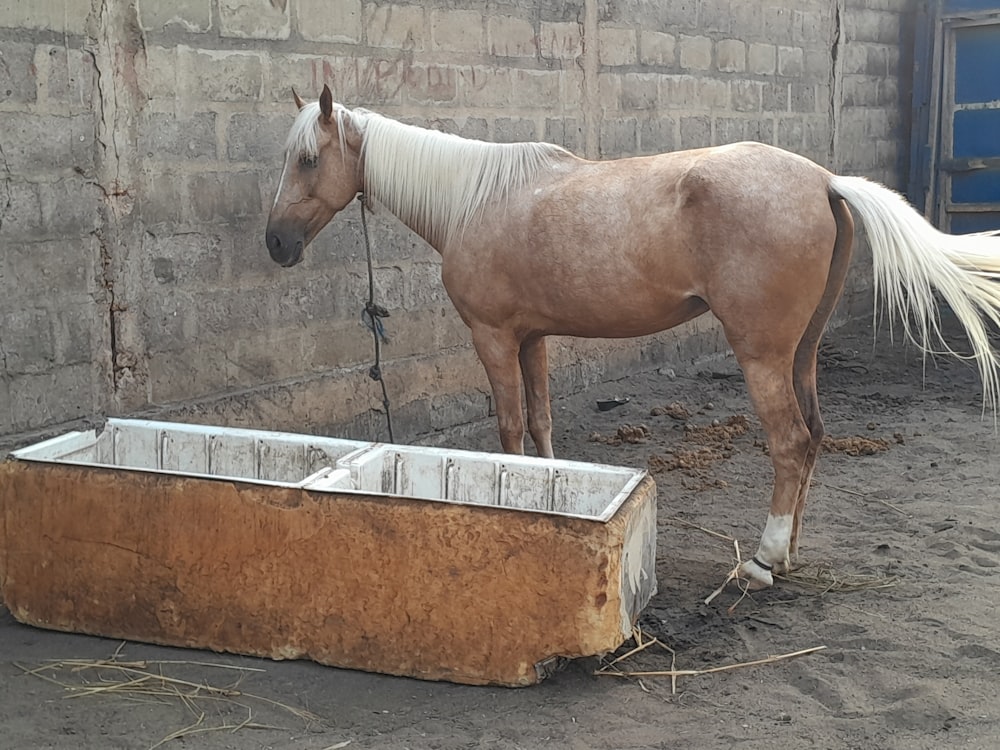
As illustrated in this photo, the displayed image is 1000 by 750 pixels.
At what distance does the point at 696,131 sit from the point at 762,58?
1.06 m

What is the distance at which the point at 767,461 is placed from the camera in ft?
17.2

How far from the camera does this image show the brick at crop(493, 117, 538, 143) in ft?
18.5

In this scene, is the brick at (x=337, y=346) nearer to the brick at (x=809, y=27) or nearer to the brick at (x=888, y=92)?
the brick at (x=809, y=27)

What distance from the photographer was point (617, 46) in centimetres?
641

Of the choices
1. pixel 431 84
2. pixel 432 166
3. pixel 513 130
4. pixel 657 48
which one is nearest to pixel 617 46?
pixel 657 48

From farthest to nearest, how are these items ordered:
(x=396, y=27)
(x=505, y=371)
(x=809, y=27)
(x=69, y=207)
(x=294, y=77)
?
(x=809, y=27) → (x=396, y=27) → (x=294, y=77) → (x=505, y=371) → (x=69, y=207)

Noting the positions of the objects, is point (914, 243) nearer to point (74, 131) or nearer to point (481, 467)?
point (481, 467)

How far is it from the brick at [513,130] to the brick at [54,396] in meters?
2.49

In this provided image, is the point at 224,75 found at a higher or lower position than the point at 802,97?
lower

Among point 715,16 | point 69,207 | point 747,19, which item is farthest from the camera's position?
point 747,19

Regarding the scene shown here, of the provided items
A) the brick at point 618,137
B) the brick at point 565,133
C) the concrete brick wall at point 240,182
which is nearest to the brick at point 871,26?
the concrete brick wall at point 240,182

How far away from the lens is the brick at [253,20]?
4355 mm

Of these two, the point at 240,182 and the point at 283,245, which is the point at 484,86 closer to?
the point at 240,182

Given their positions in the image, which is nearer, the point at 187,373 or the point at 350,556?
the point at 350,556
